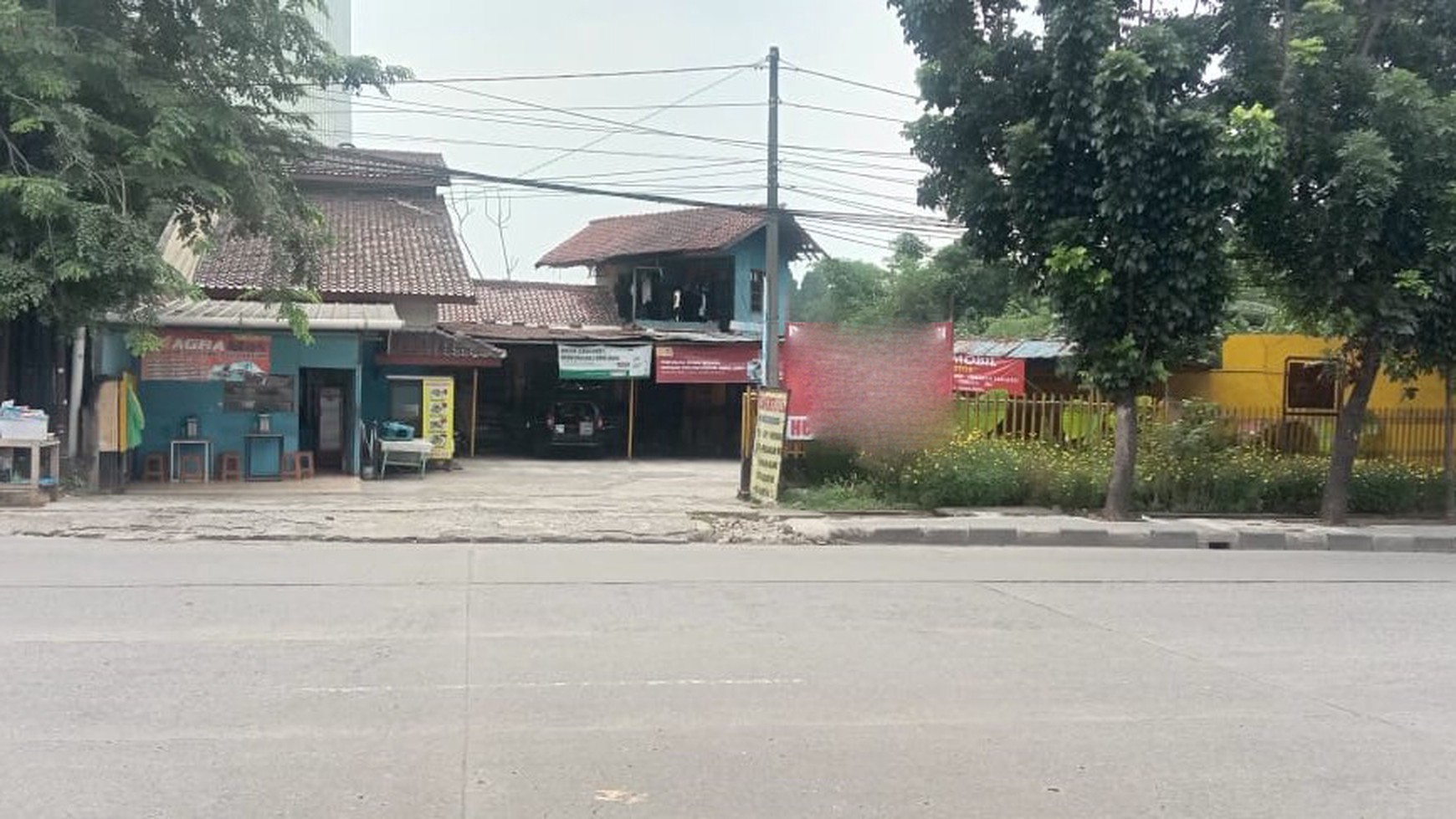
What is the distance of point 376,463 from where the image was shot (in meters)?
20.4

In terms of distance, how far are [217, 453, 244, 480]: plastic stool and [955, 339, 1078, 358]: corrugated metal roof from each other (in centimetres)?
1259

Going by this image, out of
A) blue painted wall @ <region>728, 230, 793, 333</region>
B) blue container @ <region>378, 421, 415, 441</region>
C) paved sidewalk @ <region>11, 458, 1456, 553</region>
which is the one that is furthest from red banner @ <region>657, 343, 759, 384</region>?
paved sidewalk @ <region>11, 458, 1456, 553</region>

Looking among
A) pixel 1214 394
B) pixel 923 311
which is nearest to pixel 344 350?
pixel 1214 394

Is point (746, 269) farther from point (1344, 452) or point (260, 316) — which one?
point (1344, 452)

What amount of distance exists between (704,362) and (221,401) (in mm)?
10937

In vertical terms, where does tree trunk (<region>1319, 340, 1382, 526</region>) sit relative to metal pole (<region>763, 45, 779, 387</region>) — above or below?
below

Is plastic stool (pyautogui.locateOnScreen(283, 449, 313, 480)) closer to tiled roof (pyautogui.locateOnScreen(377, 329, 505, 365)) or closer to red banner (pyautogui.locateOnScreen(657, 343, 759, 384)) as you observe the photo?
tiled roof (pyautogui.locateOnScreen(377, 329, 505, 365))

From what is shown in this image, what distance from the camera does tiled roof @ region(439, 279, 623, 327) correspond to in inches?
1120

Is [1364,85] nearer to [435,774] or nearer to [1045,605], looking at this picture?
[1045,605]

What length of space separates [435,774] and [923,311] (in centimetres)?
3304

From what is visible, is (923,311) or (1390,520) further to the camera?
(923,311)

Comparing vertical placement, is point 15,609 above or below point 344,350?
below

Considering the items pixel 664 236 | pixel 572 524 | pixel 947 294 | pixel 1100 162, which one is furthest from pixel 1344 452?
pixel 947 294

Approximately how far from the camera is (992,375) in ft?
64.2
